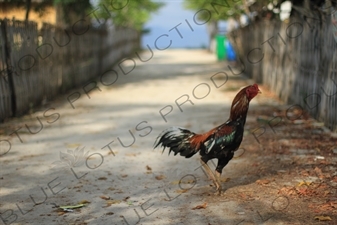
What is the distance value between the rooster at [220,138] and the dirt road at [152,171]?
524 mm

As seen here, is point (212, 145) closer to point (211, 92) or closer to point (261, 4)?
point (211, 92)

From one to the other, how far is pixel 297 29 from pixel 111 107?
15.7 ft

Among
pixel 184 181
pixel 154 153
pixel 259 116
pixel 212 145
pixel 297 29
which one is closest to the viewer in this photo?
pixel 212 145

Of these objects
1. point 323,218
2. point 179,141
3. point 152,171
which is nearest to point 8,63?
point 152,171

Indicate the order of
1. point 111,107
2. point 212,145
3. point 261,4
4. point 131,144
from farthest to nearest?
point 261,4, point 111,107, point 131,144, point 212,145

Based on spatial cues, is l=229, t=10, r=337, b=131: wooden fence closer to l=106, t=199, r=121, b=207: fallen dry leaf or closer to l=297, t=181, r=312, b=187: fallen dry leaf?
l=297, t=181, r=312, b=187: fallen dry leaf

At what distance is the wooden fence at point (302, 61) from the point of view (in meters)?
8.91

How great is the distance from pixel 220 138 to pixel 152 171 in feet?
5.53

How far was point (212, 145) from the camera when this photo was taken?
5.48m

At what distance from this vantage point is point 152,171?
686cm

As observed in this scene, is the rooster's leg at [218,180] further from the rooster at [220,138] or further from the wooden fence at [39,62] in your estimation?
the wooden fence at [39,62]

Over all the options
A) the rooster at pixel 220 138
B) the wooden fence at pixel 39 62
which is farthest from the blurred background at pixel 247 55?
the rooster at pixel 220 138

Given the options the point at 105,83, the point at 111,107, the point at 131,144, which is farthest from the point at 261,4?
the point at 131,144

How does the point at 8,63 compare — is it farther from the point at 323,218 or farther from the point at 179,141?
the point at 323,218
